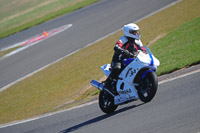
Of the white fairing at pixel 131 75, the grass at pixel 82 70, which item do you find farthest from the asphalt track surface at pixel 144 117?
the grass at pixel 82 70

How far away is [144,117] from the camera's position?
6.73m

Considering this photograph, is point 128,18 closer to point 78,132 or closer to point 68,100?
point 68,100

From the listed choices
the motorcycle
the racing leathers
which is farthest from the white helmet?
the motorcycle

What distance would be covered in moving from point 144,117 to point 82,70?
25.6 ft

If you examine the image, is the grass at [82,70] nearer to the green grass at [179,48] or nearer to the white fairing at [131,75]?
the green grass at [179,48]

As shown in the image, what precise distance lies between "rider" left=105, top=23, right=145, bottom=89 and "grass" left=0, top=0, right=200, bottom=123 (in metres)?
2.28

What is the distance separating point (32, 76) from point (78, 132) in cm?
907

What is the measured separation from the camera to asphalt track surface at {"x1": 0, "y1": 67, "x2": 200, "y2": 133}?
5.95 metres

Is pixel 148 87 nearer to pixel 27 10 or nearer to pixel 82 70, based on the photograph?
pixel 82 70

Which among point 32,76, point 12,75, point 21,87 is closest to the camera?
point 21,87

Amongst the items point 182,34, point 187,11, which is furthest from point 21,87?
point 187,11

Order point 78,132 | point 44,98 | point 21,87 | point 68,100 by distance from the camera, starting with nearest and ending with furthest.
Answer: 1. point 78,132
2. point 68,100
3. point 44,98
4. point 21,87

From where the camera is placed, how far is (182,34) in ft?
45.4

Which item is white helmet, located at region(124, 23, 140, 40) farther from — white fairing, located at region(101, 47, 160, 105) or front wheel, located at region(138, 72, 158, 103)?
front wheel, located at region(138, 72, 158, 103)
